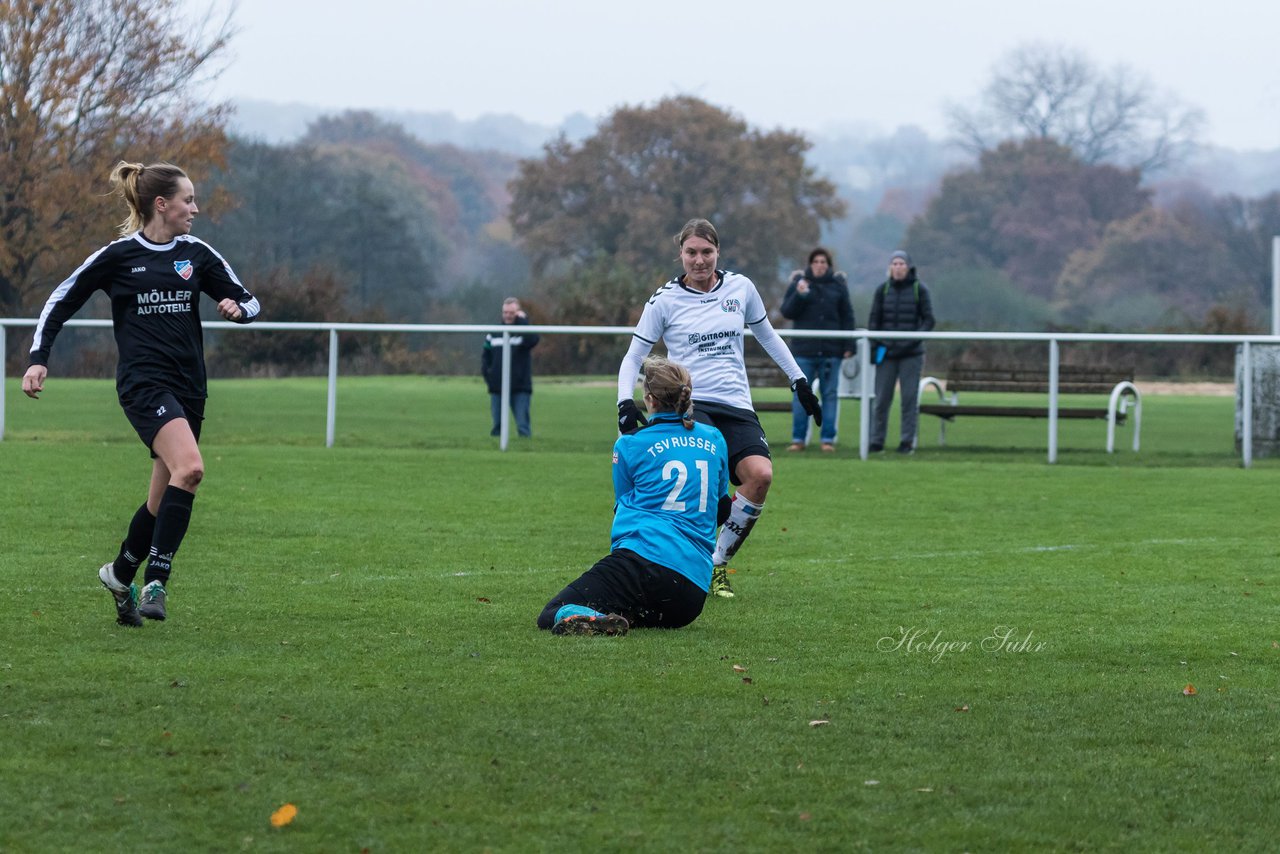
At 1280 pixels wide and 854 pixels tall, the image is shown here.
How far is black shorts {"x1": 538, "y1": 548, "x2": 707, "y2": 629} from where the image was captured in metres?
6.63

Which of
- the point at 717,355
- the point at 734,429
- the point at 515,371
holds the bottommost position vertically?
the point at 734,429

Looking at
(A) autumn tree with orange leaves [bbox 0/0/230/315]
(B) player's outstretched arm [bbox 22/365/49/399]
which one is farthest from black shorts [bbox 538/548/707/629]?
(A) autumn tree with orange leaves [bbox 0/0/230/315]

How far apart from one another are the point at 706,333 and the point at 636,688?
2702mm

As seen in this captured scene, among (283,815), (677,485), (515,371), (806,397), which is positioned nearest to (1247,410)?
(515,371)

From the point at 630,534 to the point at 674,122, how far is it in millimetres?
63567

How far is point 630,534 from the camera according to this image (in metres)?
6.79

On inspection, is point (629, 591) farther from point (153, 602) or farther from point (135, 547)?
point (135, 547)

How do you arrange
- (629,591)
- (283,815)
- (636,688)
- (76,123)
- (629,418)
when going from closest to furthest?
(283,815)
(636,688)
(629,591)
(629,418)
(76,123)

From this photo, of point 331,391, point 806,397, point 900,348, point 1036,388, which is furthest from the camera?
point 1036,388

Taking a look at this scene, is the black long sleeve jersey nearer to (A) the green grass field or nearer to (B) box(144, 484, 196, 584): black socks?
(B) box(144, 484, 196, 584): black socks

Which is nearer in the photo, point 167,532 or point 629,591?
point 629,591

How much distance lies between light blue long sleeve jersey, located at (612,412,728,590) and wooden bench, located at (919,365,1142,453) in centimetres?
1064

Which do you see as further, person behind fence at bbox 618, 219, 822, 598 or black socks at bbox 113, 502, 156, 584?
person behind fence at bbox 618, 219, 822, 598

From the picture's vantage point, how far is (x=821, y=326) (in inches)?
688
